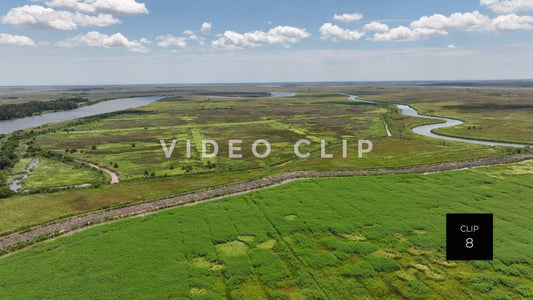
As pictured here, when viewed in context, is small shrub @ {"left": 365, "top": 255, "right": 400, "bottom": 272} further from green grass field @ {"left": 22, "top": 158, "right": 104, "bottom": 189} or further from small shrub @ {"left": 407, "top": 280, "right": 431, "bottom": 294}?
green grass field @ {"left": 22, "top": 158, "right": 104, "bottom": 189}

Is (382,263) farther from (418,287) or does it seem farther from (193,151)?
(193,151)

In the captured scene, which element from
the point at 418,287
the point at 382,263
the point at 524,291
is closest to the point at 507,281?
the point at 524,291

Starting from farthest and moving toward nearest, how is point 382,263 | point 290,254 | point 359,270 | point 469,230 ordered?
point 290,254 < point 382,263 < point 359,270 < point 469,230

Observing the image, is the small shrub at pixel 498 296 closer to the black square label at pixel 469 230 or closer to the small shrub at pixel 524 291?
the small shrub at pixel 524 291

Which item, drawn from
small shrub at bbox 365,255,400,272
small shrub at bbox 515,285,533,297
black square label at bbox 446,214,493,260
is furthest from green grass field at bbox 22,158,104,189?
small shrub at bbox 515,285,533,297

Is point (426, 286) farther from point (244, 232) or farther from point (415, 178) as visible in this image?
point (415, 178)

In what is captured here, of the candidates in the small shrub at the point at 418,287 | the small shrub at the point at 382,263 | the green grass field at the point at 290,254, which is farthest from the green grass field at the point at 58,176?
the small shrub at the point at 418,287

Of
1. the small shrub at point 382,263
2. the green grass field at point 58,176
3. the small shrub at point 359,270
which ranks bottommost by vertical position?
the small shrub at point 359,270

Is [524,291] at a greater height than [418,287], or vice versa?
[524,291]
